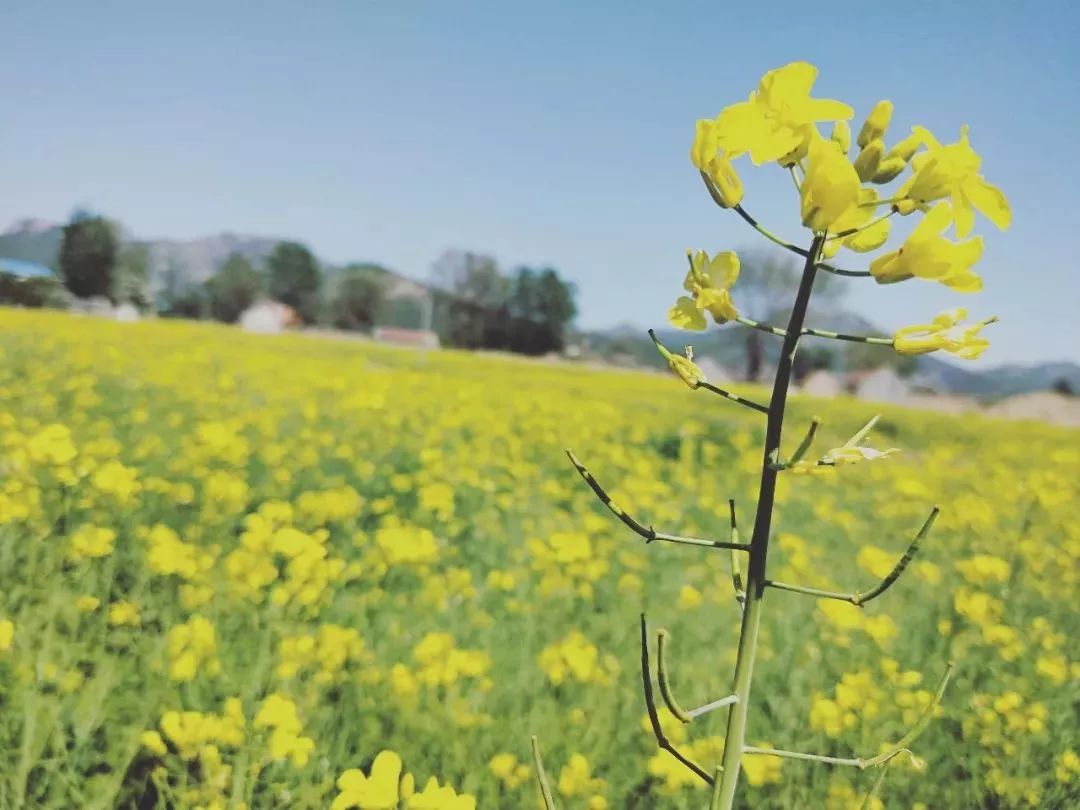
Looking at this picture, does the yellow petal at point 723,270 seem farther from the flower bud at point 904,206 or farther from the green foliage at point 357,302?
the green foliage at point 357,302

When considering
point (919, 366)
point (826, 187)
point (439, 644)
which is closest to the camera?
point (826, 187)

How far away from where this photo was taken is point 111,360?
8.69 meters

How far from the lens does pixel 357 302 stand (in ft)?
214

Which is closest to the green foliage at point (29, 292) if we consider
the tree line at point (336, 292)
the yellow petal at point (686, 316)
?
the tree line at point (336, 292)

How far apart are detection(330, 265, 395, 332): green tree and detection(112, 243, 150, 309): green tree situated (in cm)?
1637

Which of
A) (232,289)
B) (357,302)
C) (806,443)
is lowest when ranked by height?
(806,443)

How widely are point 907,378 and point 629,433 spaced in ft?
179

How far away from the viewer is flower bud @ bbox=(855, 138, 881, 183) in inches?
32.3

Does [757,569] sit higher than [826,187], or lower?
lower

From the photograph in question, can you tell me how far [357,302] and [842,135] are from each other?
66.6 meters

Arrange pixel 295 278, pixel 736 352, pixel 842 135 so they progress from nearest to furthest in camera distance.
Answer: pixel 842 135
pixel 295 278
pixel 736 352

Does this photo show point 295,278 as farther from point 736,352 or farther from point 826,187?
point 736,352

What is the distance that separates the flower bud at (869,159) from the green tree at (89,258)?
1902 inches

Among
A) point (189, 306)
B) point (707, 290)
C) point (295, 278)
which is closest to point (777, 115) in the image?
point (707, 290)
